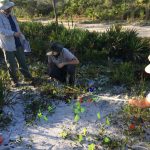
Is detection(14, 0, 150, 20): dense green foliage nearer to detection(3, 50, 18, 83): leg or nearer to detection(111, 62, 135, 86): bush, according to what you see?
detection(111, 62, 135, 86): bush

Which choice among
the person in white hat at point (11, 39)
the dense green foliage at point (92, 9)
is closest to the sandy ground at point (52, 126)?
the person in white hat at point (11, 39)

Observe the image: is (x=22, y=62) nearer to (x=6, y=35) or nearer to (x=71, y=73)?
(x=6, y=35)

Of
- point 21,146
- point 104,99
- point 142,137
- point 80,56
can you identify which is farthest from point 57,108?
point 80,56

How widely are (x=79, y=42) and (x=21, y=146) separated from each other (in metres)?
4.00

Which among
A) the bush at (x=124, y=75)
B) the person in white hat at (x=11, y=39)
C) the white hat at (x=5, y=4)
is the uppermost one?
the white hat at (x=5, y=4)

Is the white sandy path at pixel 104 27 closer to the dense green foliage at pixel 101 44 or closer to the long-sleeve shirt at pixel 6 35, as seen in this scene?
the dense green foliage at pixel 101 44

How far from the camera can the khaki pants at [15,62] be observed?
6738 mm

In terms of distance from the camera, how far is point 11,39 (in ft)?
21.5

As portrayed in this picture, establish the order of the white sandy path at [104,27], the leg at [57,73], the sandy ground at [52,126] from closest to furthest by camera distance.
Result: the sandy ground at [52,126], the leg at [57,73], the white sandy path at [104,27]

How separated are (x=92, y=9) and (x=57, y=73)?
34.6 ft

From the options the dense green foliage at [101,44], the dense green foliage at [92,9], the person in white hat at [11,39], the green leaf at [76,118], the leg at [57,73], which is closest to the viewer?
the green leaf at [76,118]

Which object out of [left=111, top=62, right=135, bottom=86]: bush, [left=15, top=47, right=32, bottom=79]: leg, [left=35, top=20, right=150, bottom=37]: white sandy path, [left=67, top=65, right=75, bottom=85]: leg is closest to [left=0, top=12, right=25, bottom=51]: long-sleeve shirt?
A: [left=15, top=47, right=32, bottom=79]: leg

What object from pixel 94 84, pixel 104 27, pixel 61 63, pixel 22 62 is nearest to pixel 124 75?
pixel 94 84

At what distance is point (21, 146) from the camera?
5145 millimetres
